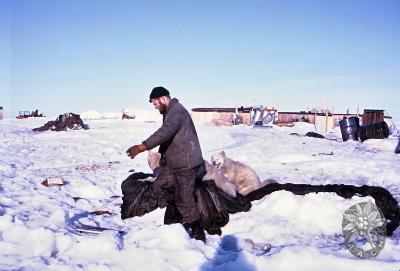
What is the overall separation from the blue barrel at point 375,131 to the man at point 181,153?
47.1 feet

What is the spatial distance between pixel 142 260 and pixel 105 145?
38.8 feet

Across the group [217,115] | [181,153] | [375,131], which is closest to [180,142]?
[181,153]

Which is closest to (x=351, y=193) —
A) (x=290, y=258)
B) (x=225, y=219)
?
(x=225, y=219)

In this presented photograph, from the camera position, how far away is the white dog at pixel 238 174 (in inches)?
247

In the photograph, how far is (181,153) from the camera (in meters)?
4.73

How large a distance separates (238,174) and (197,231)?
195 cm

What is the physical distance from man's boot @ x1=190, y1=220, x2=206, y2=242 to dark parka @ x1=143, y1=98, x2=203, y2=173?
0.74m

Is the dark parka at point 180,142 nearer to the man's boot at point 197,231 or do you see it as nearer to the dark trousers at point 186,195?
the dark trousers at point 186,195

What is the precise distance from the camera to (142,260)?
3.60 metres

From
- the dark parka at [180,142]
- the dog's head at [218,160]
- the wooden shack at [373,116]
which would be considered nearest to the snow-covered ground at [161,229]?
the dark parka at [180,142]

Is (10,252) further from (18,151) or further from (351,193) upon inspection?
(18,151)

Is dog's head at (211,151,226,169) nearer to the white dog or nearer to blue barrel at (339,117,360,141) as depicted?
the white dog

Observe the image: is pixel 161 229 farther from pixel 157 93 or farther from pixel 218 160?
pixel 218 160

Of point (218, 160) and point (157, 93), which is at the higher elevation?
point (157, 93)
